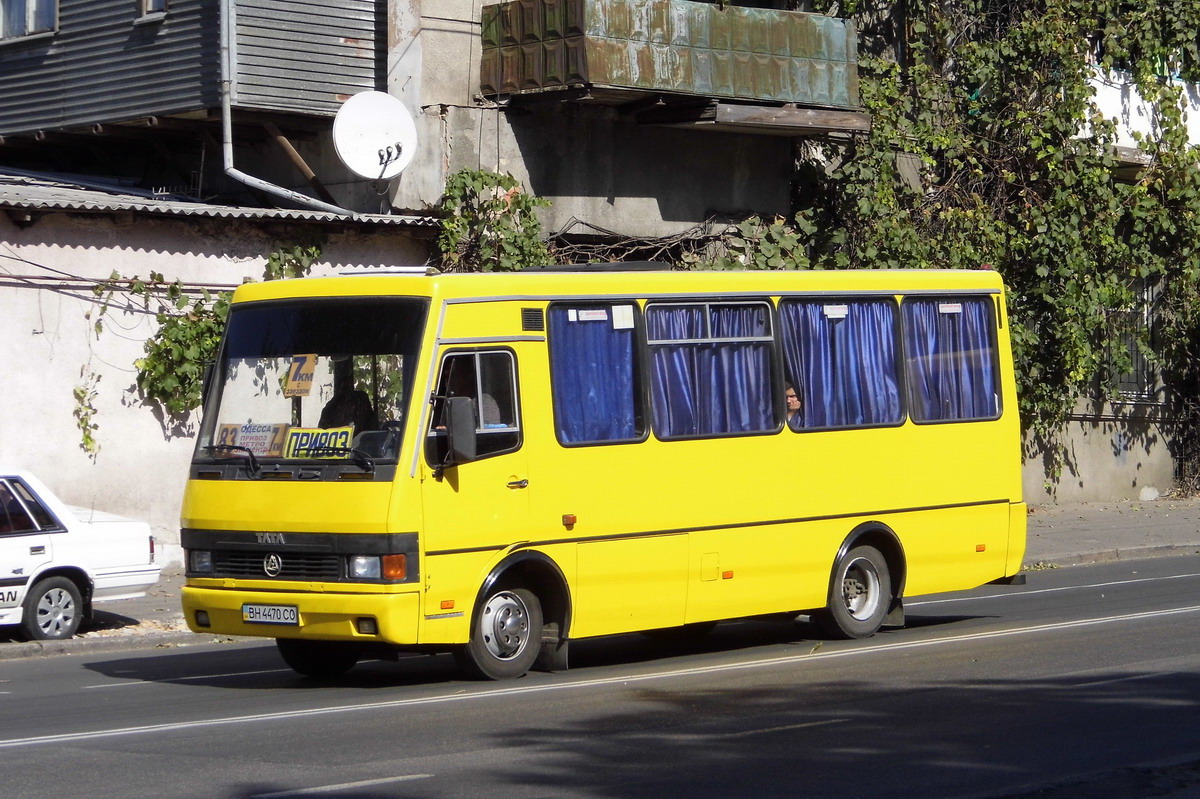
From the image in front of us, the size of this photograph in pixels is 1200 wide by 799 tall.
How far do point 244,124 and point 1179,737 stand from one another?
15694 mm

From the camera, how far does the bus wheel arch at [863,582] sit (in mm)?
13031

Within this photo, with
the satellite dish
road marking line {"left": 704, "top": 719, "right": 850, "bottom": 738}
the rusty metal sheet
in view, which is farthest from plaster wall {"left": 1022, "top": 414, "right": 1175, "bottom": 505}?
road marking line {"left": 704, "top": 719, "right": 850, "bottom": 738}

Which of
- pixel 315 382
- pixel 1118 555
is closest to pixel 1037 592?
pixel 1118 555

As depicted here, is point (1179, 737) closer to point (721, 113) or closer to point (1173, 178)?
point (721, 113)

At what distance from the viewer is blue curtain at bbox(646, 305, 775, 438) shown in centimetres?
1202

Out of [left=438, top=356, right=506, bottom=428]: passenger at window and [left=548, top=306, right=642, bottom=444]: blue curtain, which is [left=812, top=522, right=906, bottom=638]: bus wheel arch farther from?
[left=438, top=356, right=506, bottom=428]: passenger at window

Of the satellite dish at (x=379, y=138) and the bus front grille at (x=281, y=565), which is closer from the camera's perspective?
the bus front grille at (x=281, y=565)

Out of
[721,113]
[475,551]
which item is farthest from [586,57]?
[475,551]

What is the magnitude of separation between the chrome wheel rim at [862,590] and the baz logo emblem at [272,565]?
185 inches

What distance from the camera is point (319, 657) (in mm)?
11727

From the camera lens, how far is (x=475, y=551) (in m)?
10.7

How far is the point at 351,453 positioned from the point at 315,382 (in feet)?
2.09

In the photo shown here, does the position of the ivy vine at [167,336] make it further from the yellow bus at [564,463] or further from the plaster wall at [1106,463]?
the plaster wall at [1106,463]

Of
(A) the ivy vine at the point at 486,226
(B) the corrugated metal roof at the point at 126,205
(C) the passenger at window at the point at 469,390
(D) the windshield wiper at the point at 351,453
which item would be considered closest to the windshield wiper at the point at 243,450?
(D) the windshield wiper at the point at 351,453
